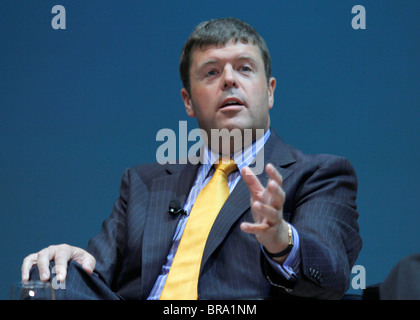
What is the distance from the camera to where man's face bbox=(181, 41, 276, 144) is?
226 cm

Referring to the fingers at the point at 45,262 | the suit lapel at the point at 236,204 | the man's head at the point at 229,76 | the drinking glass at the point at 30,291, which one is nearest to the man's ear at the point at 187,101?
the man's head at the point at 229,76

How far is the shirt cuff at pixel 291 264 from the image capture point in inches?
64.3

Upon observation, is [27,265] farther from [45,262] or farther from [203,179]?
[203,179]

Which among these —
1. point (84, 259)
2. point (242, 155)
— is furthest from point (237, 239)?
point (84, 259)

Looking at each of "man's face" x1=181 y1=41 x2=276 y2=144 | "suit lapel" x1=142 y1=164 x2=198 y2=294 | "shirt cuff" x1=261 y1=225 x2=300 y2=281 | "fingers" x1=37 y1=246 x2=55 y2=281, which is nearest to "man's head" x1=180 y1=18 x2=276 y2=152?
"man's face" x1=181 y1=41 x2=276 y2=144

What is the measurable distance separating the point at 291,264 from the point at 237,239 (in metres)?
0.35

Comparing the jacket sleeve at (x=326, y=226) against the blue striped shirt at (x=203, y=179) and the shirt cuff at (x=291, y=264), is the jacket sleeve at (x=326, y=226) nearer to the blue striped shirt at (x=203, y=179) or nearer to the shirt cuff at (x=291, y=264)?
the shirt cuff at (x=291, y=264)

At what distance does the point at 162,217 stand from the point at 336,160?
71 centimetres

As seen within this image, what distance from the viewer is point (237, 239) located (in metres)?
1.97

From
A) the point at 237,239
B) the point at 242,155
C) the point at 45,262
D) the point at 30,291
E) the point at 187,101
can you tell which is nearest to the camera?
the point at 30,291

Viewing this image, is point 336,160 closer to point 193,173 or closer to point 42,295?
point 193,173

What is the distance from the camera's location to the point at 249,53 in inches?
92.4

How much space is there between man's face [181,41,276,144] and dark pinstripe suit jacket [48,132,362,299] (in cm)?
17
